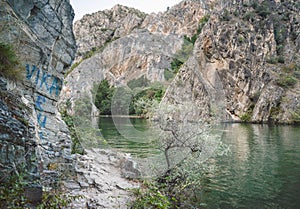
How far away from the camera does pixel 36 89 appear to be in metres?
5.55

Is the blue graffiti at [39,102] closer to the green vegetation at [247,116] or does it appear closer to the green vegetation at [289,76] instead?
the green vegetation at [247,116]

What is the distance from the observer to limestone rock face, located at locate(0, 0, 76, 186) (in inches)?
132

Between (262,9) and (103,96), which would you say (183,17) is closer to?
(262,9)

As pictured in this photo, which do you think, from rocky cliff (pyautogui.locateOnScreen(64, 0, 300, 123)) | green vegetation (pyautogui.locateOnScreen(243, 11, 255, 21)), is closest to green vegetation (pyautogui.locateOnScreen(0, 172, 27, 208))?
rocky cliff (pyautogui.locateOnScreen(64, 0, 300, 123))

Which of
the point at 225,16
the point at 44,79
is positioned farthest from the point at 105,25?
the point at 44,79

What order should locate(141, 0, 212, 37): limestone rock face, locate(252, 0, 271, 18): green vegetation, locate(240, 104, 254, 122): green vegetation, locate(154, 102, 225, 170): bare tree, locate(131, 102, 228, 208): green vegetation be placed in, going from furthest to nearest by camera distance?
locate(141, 0, 212, 37): limestone rock face
locate(252, 0, 271, 18): green vegetation
locate(240, 104, 254, 122): green vegetation
locate(154, 102, 225, 170): bare tree
locate(131, 102, 228, 208): green vegetation

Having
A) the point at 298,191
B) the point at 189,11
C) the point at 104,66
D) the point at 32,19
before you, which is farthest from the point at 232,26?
the point at 32,19

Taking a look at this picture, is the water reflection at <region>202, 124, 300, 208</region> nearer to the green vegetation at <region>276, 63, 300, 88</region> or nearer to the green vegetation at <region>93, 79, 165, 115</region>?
the green vegetation at <region>93, 79, 165, 115</region>

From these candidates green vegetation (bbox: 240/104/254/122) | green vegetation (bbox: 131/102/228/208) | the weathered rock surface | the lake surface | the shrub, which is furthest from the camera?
the shrub

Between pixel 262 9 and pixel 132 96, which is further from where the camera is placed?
pixel 262 9

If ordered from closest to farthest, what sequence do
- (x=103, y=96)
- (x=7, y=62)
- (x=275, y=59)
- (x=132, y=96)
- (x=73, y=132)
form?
(x=7, y=62) → (x=73, y=132) → (x=132, y=96) → (x=103, y=96) → (x=275, y=59)

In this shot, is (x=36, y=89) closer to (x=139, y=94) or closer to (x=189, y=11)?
(x=139, y=94)

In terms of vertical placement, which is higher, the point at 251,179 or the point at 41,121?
the point at 41,121

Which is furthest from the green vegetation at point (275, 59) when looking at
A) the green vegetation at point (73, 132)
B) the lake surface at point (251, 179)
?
the green vegetation at point (73, 132)
